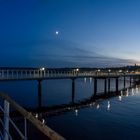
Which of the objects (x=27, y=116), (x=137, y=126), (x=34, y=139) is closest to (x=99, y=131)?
(x=137, y=126)

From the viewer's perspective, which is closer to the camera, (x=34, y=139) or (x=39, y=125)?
(x=39, y=125)

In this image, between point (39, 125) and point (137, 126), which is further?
point (137, 126)

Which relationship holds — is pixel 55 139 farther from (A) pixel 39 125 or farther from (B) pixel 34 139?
(B) pixel 34 139

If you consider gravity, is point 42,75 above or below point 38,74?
below

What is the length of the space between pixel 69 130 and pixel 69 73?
2818 cm

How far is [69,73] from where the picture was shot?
174ft

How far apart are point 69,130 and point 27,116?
2184cm

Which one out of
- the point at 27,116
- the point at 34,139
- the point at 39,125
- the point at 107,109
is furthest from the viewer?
the point at 107,109

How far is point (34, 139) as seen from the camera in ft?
69.5

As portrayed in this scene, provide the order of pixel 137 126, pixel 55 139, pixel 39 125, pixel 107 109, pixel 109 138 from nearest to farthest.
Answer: pixel 55 139, pixel 39 125, pixel 109 138, pixel 137 126, pixel 107 109

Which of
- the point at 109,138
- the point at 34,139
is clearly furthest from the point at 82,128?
the point at 34,139

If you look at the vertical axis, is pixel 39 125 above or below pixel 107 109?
above

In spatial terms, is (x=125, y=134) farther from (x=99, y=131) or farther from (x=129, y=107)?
(x=129, y=107)

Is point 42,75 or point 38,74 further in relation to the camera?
point 42,75
